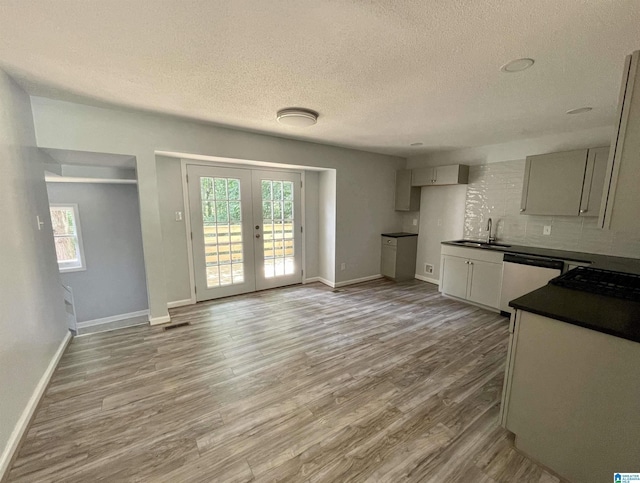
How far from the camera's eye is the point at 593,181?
9.38 feet

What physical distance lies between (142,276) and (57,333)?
2.86 meters

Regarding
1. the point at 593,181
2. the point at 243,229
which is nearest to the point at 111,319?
the point at 243,229

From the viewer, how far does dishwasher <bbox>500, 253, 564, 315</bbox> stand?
112 inches

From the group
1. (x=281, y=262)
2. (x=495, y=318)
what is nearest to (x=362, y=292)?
(x=281, y=262)

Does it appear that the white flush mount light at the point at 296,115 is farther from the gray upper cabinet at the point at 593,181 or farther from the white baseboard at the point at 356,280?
the gray upper cabinet at the point at 593,181

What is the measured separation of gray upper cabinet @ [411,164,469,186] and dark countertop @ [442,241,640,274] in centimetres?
125

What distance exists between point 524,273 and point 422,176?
2.27 metres

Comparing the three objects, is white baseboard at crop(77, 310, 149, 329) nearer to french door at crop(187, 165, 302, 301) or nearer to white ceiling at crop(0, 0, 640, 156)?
french door at crop(187, 165, 302, 301)

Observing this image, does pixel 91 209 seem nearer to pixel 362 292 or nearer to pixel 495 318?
pixel 362 292

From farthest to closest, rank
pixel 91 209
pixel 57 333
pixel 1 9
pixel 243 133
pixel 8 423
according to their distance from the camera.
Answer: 1. pixel 91 209
2. pixel 243 133
3. pixel 57 333
4. pixel 8 423
5. pixel 1 9

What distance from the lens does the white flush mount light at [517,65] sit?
5.36ft

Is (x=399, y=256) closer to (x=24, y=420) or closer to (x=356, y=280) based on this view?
(x=356, y=280)

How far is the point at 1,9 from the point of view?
123 cm

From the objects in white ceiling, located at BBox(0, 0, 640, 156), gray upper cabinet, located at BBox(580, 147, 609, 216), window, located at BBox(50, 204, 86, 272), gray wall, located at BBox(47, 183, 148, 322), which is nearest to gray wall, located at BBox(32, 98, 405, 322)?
white ceiling, located at BBox(0, 0, 640, 156)
